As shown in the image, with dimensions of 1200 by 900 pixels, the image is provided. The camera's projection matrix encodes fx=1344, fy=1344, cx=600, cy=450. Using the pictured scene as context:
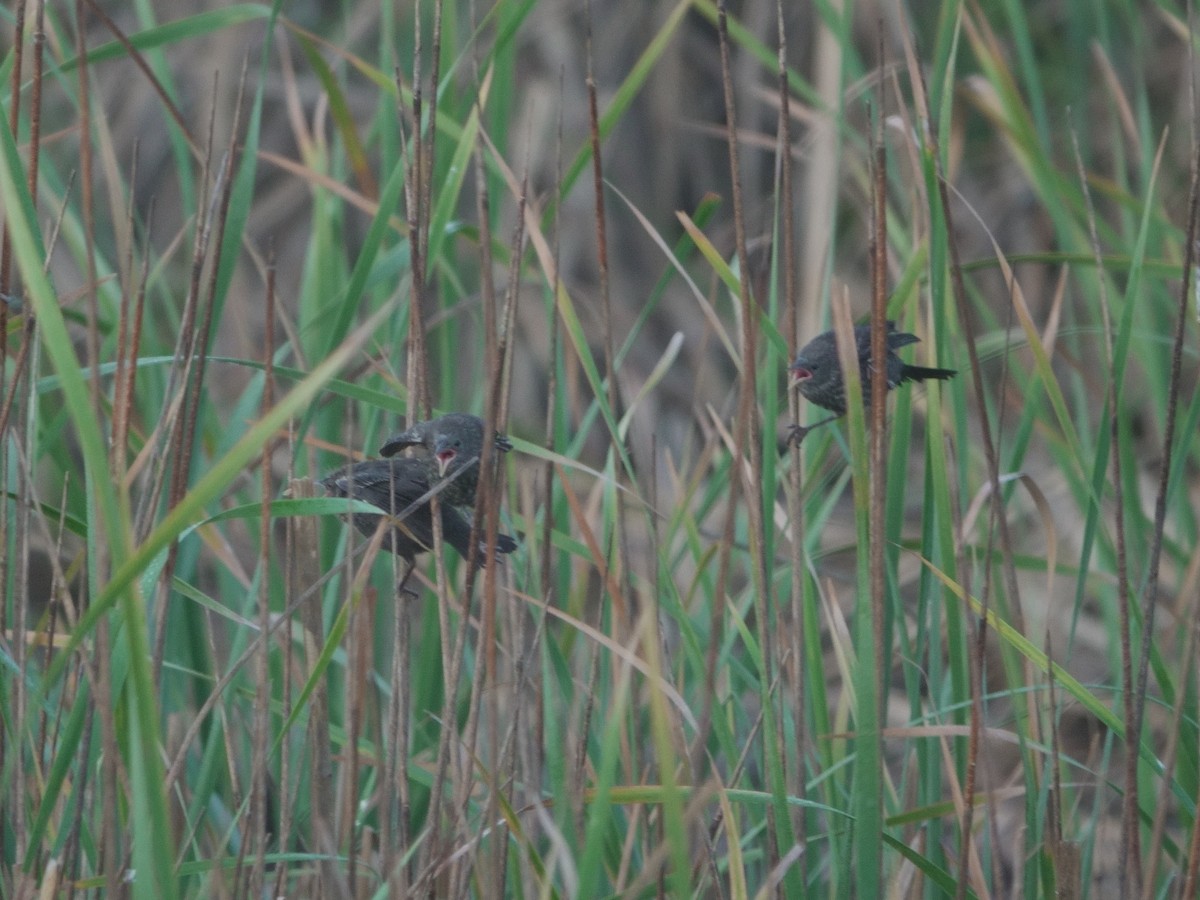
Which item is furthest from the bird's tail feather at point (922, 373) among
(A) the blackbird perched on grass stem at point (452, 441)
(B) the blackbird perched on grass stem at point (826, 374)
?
(A) the blackbird perched on grass stem at point (452, 441)

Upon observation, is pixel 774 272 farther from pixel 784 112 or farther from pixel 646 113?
pixel 646 113

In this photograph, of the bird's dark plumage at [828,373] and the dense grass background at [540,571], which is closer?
the dense grass background at [540,571]

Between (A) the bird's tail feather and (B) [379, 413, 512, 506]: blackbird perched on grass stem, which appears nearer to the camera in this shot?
(B) [379, 413, 512, 506]: blackbird perched on grass stem

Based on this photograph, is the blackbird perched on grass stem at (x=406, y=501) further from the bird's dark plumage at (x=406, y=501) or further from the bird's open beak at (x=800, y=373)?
the bird's open beak at (x=800, y=373)

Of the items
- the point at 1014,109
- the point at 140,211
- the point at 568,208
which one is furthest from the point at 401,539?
the point at 140,211

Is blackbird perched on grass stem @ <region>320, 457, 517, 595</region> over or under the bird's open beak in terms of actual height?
under

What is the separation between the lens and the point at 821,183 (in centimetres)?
341

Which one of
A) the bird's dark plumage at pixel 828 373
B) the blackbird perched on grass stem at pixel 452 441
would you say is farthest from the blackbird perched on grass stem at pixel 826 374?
the blackbird perched on grass stem at pixel 452 441

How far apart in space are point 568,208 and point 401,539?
2.99 metres

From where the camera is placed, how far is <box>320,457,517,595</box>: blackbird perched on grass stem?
1.19 m

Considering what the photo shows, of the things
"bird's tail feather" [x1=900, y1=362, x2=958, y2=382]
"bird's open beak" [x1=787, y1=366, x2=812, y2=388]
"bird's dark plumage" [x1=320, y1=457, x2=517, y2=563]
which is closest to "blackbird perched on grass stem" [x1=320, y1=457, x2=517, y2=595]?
"bird's dark plumage" [x1=320, y1=457, x2=517, y2=563]

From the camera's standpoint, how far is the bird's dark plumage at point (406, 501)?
1192 millimetres

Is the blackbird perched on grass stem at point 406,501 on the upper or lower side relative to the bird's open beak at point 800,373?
lower

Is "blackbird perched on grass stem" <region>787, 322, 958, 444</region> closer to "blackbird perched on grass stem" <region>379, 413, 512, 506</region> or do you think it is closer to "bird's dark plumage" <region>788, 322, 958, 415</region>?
"bird's dark plumage" <region>788, 322, 958, 415</region>
